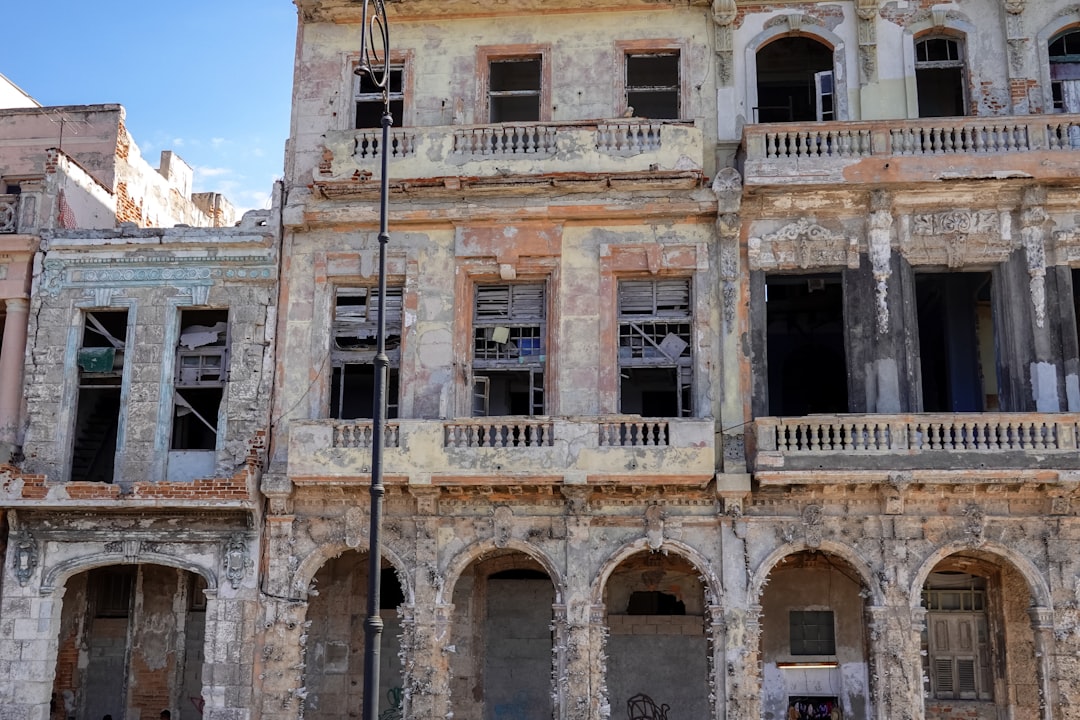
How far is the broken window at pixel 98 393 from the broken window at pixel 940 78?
45.5 ft

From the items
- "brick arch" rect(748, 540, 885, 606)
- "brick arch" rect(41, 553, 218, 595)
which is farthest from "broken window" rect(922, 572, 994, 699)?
"brick arch" rect(41, 553, 218, 595)

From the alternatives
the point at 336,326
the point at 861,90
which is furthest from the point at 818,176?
the point at 336,326

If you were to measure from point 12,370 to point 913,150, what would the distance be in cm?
1467

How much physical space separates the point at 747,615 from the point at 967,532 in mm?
3392

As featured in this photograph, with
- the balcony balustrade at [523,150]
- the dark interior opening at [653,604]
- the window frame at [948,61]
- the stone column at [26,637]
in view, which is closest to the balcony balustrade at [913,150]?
the window frame at [948,61]

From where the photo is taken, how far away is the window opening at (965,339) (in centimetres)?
1902

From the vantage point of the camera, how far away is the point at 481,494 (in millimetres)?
16812

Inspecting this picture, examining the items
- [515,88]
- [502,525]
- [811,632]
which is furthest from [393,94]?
[811,632]

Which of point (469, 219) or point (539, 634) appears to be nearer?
point (469, 219)

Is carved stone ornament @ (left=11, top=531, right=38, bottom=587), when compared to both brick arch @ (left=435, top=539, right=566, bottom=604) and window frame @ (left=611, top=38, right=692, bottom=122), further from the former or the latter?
window frame @ (left=611, top=38, right=692, bottom=122)

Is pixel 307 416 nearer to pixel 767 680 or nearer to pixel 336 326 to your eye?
pixel 336 326

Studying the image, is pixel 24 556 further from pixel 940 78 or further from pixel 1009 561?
pixel 940 78

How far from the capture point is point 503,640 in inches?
757

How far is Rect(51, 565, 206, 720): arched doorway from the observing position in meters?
18.7
